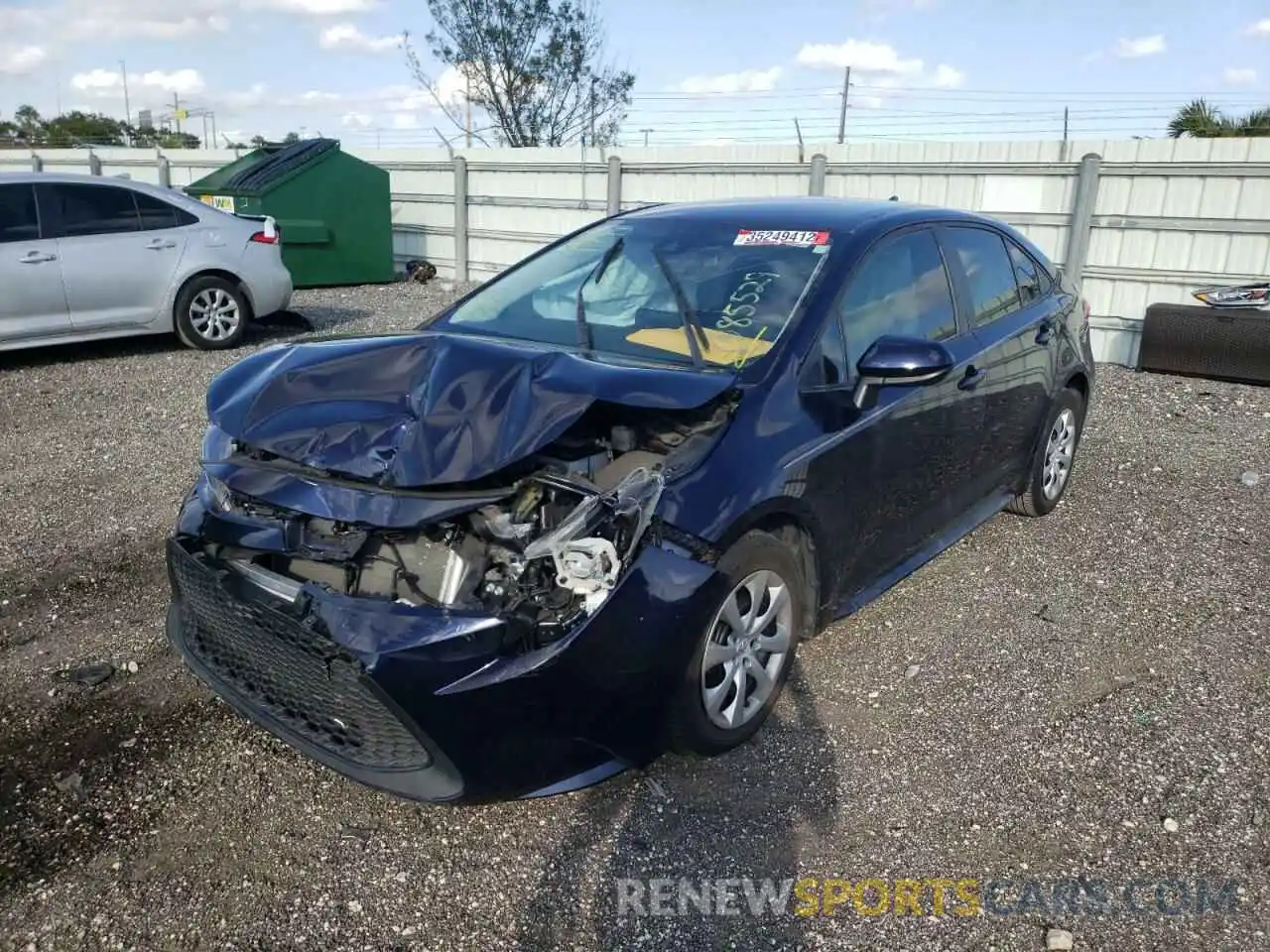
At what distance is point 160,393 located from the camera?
757cm

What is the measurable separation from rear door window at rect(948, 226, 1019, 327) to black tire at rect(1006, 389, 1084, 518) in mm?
720

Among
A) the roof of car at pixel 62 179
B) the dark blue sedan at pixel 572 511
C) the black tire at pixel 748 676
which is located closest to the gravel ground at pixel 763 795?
the black tire at pixel 748 676

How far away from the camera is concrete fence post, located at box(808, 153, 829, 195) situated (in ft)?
35.9

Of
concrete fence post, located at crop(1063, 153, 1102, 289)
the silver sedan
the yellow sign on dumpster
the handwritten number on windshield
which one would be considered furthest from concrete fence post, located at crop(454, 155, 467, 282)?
the handwritten number on windshield

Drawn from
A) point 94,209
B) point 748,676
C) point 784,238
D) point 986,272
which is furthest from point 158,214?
point 748,676

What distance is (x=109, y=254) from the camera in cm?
830

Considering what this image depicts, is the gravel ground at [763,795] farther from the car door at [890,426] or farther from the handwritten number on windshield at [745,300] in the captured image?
the handwritten number on windshield at [745,300]

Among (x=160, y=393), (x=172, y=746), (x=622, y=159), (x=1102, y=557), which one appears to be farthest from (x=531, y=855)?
(x=622, y=159)

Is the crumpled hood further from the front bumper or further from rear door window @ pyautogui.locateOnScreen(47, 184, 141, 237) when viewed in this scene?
rear door window @ pyautogui.locateOnScreen(47, 184, 141, 237)

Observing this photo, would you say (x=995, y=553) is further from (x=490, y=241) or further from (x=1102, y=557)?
(x=490, y=241)

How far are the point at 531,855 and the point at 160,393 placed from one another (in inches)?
243

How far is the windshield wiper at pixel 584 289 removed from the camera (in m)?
3.52

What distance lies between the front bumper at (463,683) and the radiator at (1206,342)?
24.4 feet

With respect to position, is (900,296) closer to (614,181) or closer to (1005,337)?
(1005,337)
